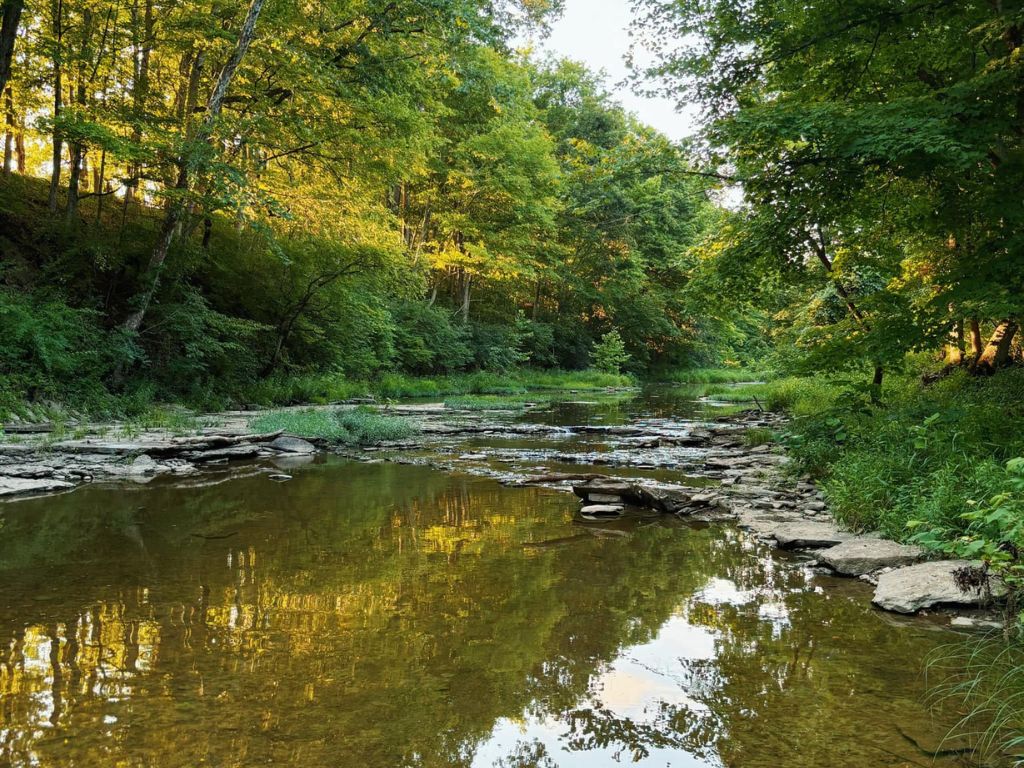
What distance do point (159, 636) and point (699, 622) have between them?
3.02 meters

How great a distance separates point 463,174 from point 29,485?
2183cm

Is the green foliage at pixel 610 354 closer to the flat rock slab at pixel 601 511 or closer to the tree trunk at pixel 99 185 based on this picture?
the tree trunk at pixel 99 185

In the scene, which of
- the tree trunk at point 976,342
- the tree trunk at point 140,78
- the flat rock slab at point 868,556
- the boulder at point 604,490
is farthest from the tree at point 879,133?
the tree trunk at point 140,78

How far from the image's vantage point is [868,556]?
4578mm

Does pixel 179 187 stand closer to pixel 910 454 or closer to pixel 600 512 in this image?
pixel 600 512

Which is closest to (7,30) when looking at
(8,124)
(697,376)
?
(8,124)

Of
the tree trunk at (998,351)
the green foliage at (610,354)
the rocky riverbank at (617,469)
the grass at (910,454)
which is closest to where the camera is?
the rocky riverbank at (617,469)

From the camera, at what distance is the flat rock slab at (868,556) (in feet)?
14.7

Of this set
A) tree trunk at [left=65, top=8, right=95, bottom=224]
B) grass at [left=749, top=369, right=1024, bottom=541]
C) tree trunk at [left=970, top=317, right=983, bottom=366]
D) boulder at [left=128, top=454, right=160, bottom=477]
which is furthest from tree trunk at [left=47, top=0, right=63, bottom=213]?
tree trunk at [left=970, top=317, right=983, bottom=366]

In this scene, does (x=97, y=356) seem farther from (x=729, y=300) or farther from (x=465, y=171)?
(x=465, y=171)

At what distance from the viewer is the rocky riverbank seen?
4.32m

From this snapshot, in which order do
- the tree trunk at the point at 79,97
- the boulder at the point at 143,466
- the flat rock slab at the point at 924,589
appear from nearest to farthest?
1. the flat rock slab at the point at 924,589
2. the boulder at the point at 143,466
3. the tree trunk at the point at 79,97

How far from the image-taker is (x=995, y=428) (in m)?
6.04

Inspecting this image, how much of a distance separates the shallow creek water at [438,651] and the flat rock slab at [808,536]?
250 millimetres
